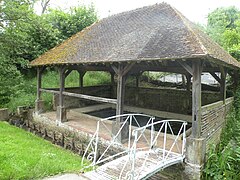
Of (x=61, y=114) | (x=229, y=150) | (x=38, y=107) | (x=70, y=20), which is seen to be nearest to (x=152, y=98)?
(x=61, y=114)

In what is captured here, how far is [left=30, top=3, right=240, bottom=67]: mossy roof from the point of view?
5.31 metres

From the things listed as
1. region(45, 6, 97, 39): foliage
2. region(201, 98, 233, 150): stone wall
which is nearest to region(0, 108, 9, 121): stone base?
region(45, 6, 97, 39): foliage

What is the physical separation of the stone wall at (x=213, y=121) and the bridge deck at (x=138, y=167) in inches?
43.8

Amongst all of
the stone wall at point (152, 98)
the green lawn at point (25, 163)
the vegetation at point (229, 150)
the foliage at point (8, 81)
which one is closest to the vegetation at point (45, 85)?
the foliage at point (8, 81)

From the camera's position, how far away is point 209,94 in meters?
10.2

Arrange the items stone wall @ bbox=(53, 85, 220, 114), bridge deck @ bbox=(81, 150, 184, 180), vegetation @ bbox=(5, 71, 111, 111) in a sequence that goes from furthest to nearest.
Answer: vegetation @ bbox=(5, 71, 111, 111)
stone wall @ bbox=(53, 85, 220, 114)
bridge deck @ bbox=(81, 150, 184, 180)

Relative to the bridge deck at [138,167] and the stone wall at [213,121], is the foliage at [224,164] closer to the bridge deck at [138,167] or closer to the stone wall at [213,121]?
the stone wall at [213,121]

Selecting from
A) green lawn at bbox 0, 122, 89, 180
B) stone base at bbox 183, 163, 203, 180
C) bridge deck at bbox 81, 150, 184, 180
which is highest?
bridge deck at bbox 81, 150, 184, 180

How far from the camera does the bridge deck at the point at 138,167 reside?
4.02m

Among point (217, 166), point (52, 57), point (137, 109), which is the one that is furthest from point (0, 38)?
point (217, 166)

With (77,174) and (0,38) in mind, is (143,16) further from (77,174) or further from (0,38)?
(77,174)

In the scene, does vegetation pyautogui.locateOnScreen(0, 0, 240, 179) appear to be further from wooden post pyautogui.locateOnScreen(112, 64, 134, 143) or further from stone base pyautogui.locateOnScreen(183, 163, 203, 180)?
wooden post pyautogui.locateOnScreen(112, 64, 134, 143)

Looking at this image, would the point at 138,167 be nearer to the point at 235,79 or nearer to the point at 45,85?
the point at 235,79

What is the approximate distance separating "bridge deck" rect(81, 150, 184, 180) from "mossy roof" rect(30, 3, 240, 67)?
7.75 feet
